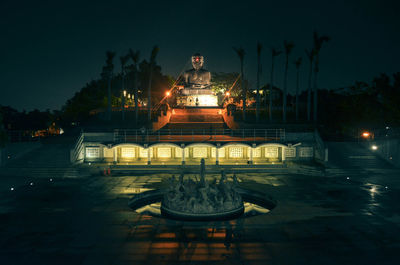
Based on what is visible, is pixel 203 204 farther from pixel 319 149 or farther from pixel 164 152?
pixel 319 149

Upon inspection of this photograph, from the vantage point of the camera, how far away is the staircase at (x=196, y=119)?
46938 millimetres

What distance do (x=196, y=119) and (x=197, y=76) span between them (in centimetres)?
1579

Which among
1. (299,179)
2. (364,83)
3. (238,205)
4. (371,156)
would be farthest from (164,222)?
(364,83)

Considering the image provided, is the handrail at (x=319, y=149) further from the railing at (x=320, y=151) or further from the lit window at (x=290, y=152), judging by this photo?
the lit window at (x=290, y=152)

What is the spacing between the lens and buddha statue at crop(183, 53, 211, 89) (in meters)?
63.0

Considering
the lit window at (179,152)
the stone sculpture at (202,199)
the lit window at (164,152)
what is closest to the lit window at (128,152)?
the lit window at (164,152)

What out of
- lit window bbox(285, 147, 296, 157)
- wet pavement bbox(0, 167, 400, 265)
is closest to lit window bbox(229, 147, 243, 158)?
lit window bbox(285, 147, 296, 157)

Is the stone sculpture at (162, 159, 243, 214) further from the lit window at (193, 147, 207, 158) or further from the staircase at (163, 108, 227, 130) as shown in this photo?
the staircase at (163, 108, 227, 130)

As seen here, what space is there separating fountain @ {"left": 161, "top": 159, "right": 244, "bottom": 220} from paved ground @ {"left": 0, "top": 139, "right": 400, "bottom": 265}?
134cm

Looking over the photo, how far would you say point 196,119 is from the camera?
50562 mm

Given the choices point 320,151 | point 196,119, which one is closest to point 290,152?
point 320,151

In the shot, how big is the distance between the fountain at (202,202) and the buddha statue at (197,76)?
148 ft

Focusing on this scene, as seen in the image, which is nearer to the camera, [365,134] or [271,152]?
[271,152]

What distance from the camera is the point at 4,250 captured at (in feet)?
43.7
